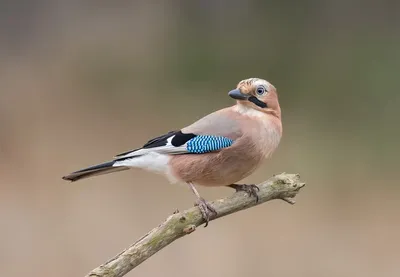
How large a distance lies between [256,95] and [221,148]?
0.44ft

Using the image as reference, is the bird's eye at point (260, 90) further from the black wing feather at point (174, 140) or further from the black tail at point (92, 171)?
the black tail at point (92, 171)

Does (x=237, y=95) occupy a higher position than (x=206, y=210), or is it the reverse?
(x=237, y=95)

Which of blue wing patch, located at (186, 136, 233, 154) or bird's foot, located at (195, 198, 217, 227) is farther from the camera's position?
blue wing patch, located at (186, 136, 233, 154)

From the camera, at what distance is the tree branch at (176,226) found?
1021mm

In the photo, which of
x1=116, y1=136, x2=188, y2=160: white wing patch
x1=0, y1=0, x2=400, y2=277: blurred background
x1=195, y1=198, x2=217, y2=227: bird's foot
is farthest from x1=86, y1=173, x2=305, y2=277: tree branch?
x1=0, y1=0, x2=400, y2=277: blurred background

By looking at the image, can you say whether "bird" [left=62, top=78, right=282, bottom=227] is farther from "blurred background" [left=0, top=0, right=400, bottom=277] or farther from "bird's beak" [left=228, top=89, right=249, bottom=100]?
"blurred background" [left=0, top=0, right=400, bottom=277]

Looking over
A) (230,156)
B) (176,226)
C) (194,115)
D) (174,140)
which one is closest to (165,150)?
(174,140)

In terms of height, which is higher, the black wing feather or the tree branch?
the black wing feather

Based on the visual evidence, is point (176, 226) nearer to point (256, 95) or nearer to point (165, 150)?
point (165, 150)

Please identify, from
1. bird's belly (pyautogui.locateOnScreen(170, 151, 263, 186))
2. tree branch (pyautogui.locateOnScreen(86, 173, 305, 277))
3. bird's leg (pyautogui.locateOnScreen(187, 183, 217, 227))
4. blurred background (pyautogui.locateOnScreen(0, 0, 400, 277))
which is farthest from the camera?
blurred background (pyautogui.locateOnScreen(0, 0, 400, 277))

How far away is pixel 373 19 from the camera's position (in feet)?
11.4

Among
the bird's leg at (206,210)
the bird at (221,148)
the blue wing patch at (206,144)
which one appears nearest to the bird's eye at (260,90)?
the bird at (221,148)

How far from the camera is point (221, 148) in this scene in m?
1.32

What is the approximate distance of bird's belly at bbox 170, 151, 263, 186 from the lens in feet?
4.29
